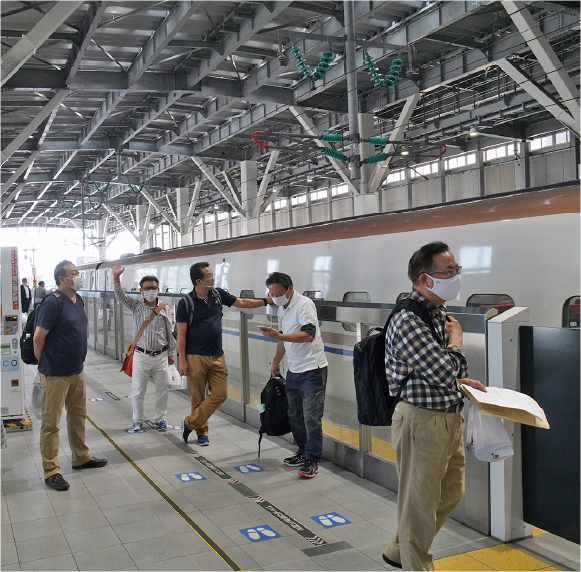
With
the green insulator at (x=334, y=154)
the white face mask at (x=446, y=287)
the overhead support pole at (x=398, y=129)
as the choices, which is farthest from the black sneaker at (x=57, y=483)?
the overhead support pole at (x=398, y=129)

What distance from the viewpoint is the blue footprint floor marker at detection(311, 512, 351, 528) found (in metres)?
4.39

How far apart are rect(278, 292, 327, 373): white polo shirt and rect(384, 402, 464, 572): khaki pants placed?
2.20 meters

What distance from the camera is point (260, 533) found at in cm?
425

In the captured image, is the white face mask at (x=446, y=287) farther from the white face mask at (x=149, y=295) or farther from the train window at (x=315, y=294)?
the train window at (x=315, y=294)

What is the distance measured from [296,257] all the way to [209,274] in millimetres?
3682

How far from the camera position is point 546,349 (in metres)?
3.80

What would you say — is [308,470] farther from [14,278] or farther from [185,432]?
[14,278]

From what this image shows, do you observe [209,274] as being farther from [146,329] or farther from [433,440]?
[433,440]

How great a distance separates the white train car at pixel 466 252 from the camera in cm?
572

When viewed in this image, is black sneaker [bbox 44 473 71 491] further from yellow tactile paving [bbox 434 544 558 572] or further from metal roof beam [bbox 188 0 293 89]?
metal roof beam [bbox 188 0 293 89]

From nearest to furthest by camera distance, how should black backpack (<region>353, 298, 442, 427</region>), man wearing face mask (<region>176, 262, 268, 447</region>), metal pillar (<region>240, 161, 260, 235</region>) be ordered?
black backpack (<region>353, 298, 442, 427</region>) → man wearing face mask (<region>176, 262, 268, 447</region>) → metal pillar (<region>240, 161, 260, 235</region>)

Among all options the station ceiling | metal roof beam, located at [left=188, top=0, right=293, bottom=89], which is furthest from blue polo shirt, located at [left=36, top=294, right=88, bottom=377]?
metal roof beam, located at [left=188, top=0, right=293, bottom=89]

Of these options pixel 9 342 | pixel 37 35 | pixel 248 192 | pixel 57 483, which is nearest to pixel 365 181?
pixel 248 192

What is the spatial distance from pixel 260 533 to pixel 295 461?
5.08 ft
